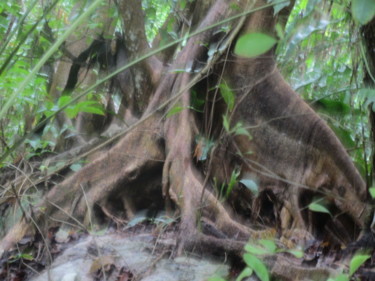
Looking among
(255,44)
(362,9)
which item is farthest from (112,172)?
(362,9)

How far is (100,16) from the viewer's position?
13.9 ft

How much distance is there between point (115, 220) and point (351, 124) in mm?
1779

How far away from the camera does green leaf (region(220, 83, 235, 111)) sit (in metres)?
3.05

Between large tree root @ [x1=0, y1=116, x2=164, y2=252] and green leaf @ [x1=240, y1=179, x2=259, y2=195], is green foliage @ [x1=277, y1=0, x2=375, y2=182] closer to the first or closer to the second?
green leaf @ [x1=240, y1=179, x2=259, y2=195]

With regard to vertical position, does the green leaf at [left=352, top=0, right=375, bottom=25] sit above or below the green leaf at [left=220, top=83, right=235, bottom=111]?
above

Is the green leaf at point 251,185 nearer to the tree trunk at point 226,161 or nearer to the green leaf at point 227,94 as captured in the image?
the tree trunk at point 226,161

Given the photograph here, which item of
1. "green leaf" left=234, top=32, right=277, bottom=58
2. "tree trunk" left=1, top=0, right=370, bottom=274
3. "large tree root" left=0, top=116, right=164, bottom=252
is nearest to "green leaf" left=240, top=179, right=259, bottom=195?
"tree trunk" left=1, top=0, right=370, bottom=274

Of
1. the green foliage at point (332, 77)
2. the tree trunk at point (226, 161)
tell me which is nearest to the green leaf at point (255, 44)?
the green foliage at point (332, 77)

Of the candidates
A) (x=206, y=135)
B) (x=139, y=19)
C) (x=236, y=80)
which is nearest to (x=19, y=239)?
(x=206, y=135)

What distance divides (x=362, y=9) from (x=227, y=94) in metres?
2.21

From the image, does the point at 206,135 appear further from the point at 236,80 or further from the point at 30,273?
the point at 30,273

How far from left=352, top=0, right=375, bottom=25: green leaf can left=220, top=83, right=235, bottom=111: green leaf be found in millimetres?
2152

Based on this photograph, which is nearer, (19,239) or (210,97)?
(19,239)

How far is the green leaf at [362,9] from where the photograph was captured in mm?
861
